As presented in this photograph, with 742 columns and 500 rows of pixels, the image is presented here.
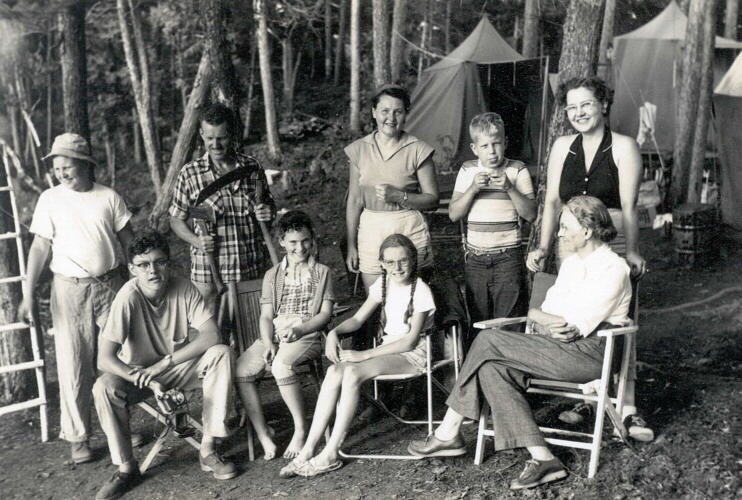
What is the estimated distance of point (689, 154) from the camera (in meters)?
9.71

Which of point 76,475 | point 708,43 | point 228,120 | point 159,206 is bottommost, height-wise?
point 76,475

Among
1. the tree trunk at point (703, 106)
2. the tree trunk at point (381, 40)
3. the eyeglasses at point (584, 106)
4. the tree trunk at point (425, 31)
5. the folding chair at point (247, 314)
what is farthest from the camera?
the tree trunk at point (425, 31)

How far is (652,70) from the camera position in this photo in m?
14.3

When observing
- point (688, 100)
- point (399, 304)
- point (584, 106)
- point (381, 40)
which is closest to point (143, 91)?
point (381, 40)

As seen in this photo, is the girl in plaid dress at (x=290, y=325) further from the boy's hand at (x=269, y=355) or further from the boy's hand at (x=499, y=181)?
the boy's hand at (x=499, y=181)

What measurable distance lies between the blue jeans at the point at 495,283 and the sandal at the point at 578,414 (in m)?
0.61

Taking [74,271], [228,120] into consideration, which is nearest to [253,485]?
[74,271]

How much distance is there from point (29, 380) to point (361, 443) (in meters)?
2.54

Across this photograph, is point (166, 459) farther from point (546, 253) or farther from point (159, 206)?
point (159, 206)

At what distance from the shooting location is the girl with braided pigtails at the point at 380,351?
3680 millimetres

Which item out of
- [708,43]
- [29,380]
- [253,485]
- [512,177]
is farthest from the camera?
[708,43]

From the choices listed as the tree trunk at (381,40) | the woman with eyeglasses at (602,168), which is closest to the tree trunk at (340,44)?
the tree trunk at (381,40)

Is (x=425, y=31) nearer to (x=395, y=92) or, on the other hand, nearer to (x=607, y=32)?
(x=607, y=32)

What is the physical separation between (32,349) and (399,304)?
261 cm
